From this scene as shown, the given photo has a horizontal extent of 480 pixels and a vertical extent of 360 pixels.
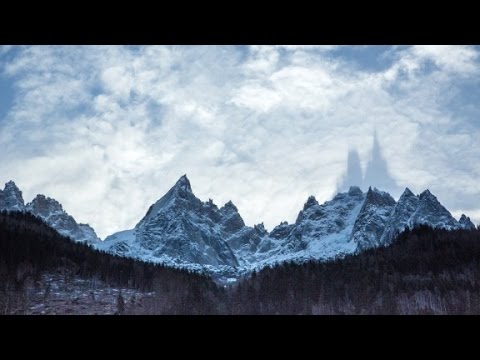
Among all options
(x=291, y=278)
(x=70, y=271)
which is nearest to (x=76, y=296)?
(x=70, y=271)

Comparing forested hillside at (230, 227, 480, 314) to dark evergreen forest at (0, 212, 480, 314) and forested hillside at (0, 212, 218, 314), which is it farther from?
forested hillside at (0, 212, 218, 314)

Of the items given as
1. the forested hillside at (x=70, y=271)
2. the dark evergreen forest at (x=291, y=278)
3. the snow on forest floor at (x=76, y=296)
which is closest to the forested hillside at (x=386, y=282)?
the dark evergreen forest at (x=291, y=278)

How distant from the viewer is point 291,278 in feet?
394

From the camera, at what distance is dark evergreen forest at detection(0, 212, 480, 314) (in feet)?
327

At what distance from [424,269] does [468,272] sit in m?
12.5

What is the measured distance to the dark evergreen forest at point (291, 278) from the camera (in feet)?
327

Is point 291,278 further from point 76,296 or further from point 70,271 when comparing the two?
point 70,271

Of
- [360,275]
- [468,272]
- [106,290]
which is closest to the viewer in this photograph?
[468,272]
